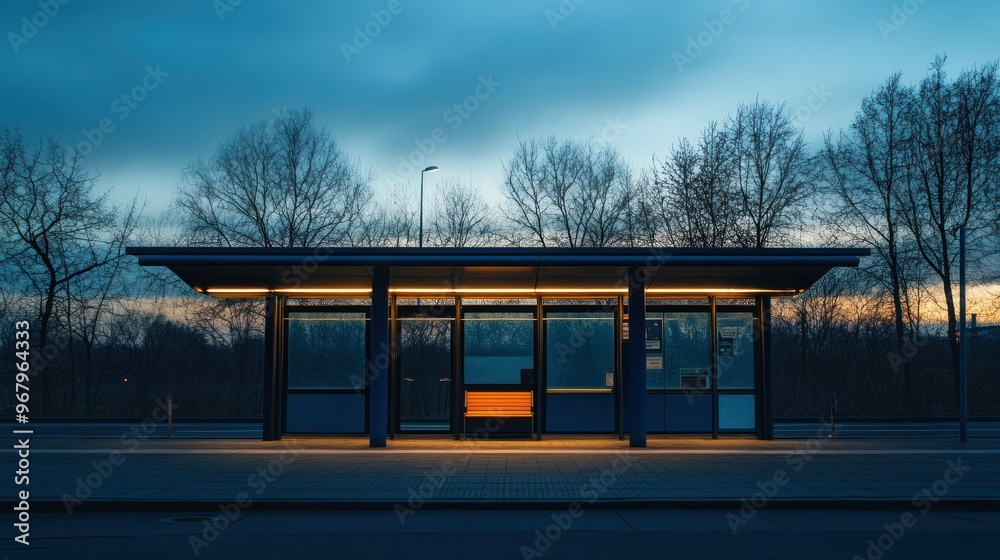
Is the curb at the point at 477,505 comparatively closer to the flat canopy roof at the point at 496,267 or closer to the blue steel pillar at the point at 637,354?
the flat canopy roof at the point at 496,267

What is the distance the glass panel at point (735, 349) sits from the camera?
18.5 m

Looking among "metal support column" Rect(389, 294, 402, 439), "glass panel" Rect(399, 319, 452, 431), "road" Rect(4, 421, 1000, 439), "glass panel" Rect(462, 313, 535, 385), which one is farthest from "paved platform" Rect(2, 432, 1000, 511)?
"road" Rect(4, 421, 1000, 439)

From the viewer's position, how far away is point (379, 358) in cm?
1664

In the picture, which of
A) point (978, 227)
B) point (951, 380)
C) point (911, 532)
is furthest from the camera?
point (951, 380)

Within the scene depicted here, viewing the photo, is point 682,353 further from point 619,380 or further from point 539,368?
point 539,368

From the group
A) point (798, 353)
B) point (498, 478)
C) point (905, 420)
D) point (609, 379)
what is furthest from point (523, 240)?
point (498, 478)

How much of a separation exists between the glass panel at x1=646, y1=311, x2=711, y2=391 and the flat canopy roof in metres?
0.79

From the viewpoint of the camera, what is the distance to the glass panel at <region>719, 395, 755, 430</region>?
1845cm

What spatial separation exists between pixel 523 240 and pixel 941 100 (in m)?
16.6

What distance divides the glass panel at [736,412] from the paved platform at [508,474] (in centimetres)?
48

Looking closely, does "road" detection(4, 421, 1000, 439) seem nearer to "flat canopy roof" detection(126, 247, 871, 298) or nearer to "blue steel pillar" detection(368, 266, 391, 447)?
"blue steel pillar" detection(368, 266, 391, 447)

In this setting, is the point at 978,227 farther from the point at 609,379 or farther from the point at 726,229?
the point at 609,379

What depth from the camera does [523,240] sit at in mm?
37062

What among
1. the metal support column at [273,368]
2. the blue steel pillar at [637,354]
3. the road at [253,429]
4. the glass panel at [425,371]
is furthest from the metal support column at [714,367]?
the metal support column at [273,368]
